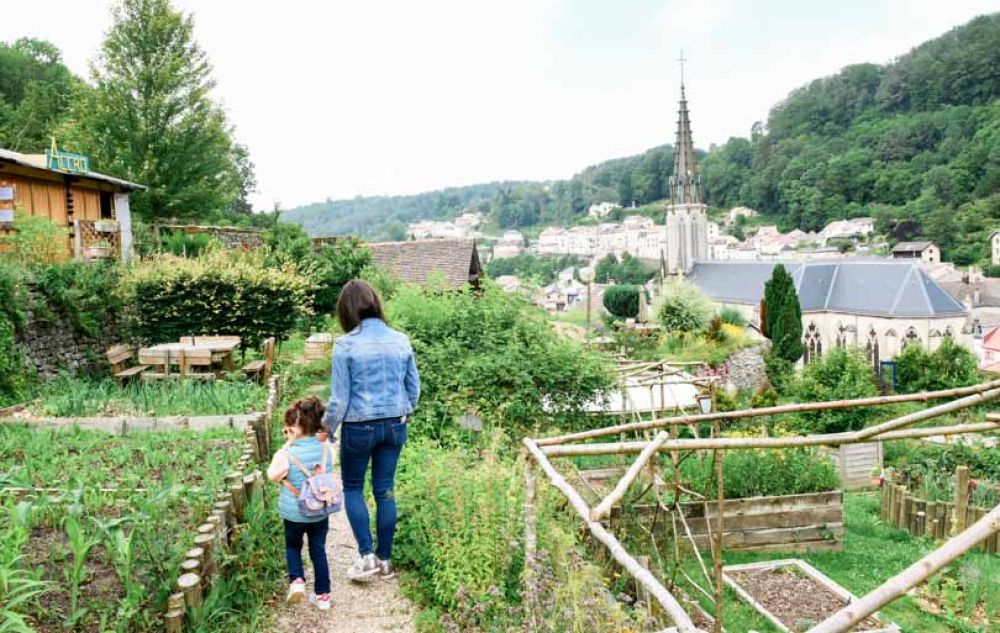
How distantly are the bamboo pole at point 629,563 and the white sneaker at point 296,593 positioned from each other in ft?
5.39

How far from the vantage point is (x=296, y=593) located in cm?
418

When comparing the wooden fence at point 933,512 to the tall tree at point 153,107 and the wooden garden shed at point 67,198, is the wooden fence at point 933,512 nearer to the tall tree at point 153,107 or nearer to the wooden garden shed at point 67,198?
the wooden garden shed at point 67,198

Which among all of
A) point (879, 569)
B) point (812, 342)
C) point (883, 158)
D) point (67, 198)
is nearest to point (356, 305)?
point (879, 569)

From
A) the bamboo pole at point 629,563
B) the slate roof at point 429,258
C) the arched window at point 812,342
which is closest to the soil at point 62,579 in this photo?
the bamboo pole at point 629,563

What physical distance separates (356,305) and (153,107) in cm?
2103

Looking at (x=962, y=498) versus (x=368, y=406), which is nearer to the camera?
(x=368, y=406)

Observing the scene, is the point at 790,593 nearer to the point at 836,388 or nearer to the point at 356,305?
the point at 356,305

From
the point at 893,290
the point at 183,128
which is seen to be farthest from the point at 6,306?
the point at 893,290

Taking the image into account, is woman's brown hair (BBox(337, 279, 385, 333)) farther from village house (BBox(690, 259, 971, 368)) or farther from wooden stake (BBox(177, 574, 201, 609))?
village house (BBox(690, 259, 971, 368))

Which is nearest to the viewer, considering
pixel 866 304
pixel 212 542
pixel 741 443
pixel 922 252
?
pixel 741 443

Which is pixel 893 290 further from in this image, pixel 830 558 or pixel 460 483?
pixel 460 483

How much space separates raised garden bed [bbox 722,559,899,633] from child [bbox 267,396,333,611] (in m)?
4.30

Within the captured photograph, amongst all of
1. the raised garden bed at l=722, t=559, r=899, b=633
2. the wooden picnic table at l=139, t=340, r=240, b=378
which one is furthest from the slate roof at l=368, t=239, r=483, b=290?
the raised garden bed at l=722, t=559, r=899, b=633

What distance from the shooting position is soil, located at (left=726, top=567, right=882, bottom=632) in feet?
21.6
